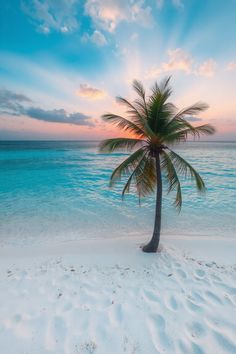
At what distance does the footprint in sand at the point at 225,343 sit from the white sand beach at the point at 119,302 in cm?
2

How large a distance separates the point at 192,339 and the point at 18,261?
640 cm

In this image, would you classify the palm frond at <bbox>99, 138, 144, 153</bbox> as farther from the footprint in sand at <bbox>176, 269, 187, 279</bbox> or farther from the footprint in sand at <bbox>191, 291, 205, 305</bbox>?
the footprint in sand at <bbox>191, 291, 205, 305</bbox>

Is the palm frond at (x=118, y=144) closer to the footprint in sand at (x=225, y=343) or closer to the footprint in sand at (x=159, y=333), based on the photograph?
the footprint in sand at (x=159, y=333)

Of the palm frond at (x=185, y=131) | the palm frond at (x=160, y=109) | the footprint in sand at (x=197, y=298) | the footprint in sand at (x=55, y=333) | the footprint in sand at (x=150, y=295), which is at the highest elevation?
the palm frond at (x=160, y=109)

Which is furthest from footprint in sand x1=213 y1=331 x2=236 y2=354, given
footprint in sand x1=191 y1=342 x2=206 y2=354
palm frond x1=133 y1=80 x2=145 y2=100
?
palm frond x1=133 y1=80 x2=145 y2=100

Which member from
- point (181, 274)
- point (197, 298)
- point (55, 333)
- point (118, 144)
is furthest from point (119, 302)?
point (118, 144)

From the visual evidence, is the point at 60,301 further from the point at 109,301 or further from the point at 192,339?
the point at 192,339

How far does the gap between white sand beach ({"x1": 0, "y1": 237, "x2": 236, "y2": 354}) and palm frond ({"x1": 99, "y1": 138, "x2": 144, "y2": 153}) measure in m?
4.29

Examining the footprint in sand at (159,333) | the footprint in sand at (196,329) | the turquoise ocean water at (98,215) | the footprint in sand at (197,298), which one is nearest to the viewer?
the footprint in sand at (159,333)

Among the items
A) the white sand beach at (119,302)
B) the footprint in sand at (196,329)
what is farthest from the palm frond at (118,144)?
the footprint in sand at (196,329)

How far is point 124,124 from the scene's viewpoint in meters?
6.53

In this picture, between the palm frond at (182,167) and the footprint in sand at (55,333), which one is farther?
the palm frond at (182,167)

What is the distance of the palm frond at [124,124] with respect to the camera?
6387 mm

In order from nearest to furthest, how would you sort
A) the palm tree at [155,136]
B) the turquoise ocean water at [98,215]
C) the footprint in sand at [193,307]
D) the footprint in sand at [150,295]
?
1. the footprint in sand at [193,307]
2. the footprint in sand at [150,295]
3. the palm tree at [155,136]
4. the turquoise ocean water at [98,215]
